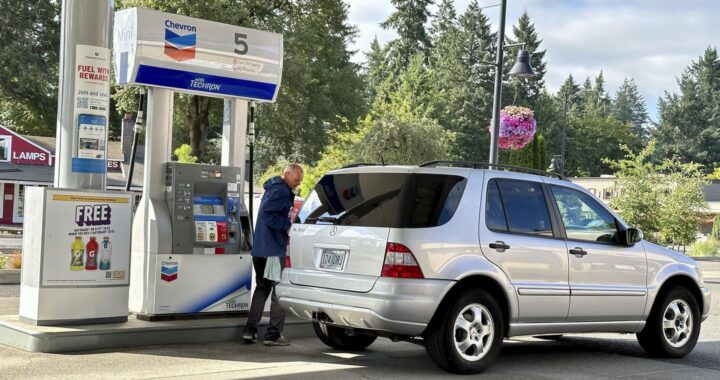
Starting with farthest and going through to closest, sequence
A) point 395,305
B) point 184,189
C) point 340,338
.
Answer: point 184,189 → point 340,338 → point 395,305

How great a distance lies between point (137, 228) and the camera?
955cm

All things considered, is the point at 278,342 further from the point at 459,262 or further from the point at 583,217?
the point at 583,217

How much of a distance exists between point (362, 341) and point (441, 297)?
6.21 feet

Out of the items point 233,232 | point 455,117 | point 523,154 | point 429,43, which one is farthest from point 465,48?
point 233,232

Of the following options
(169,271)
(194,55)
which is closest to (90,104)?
(194,55)

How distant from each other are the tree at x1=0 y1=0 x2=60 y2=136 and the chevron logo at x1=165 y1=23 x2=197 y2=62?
37294 millimetres

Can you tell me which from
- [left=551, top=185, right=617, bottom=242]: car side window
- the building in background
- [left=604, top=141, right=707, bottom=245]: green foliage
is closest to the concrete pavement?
[left=551, top=185, right=617, bottom=242]: car side window

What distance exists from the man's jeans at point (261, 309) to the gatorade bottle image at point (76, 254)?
1710 mm

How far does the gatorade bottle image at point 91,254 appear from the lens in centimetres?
866

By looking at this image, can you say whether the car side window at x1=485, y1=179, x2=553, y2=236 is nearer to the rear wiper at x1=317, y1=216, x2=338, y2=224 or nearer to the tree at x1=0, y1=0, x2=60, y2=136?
the rear wiper at x1=317, y1=216, x2=338, y2=224

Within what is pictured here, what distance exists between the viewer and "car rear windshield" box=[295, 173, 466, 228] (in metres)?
7.74

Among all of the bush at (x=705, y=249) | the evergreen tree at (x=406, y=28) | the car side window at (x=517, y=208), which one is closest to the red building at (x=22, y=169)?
the bush at (x=705, y=249)

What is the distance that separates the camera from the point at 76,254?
8570 mm

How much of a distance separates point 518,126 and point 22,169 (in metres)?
27.9
